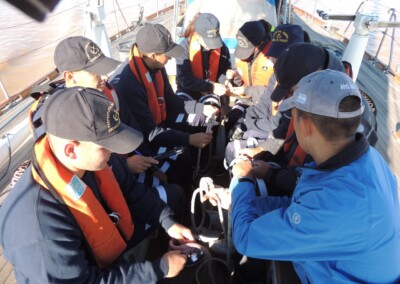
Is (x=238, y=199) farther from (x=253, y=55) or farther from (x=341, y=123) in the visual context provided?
(x=253, y=55)

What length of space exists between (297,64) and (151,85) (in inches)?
47.6

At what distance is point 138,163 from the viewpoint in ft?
7.07

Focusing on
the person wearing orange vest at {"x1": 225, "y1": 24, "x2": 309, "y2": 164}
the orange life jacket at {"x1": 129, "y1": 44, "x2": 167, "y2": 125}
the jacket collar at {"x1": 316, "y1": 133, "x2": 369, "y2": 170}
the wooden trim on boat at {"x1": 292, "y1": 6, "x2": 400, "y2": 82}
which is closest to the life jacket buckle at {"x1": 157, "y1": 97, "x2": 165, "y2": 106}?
the orange life jacket at {"x1": 129, "y1": 44, "x2": 167, "y2": 125}

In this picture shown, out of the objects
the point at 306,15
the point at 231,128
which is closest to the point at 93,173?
the point at 231,128

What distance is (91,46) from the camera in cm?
212

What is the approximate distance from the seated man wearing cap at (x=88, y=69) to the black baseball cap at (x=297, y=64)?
1030 mm

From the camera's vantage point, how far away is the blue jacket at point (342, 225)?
105 centimetres

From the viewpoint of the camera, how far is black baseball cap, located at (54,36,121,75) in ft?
6.65

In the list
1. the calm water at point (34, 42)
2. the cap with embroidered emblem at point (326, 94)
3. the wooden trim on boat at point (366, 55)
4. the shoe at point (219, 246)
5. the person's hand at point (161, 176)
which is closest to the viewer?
the cap with embroidered emblem at point (326, 94)

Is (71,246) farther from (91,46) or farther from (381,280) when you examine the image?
(91,46)

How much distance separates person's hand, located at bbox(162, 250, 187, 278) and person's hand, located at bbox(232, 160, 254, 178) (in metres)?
0.52

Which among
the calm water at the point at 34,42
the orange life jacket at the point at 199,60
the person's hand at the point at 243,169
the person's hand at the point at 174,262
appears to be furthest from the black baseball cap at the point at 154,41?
the calm water at the point at 34,42

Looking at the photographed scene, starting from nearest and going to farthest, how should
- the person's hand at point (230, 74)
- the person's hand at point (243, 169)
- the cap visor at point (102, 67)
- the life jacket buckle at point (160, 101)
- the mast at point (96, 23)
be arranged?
1. the person's hand at point (243, 169)
2. the cap visor at point (102, 67)
3. the life jacket buckle at point (160, 101)
4. the mast at point (96, 23)
5. the person's hand at point (230, 74)

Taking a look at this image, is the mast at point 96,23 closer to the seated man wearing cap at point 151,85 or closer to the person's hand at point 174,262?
the seated man wearing cap at point 151,85
